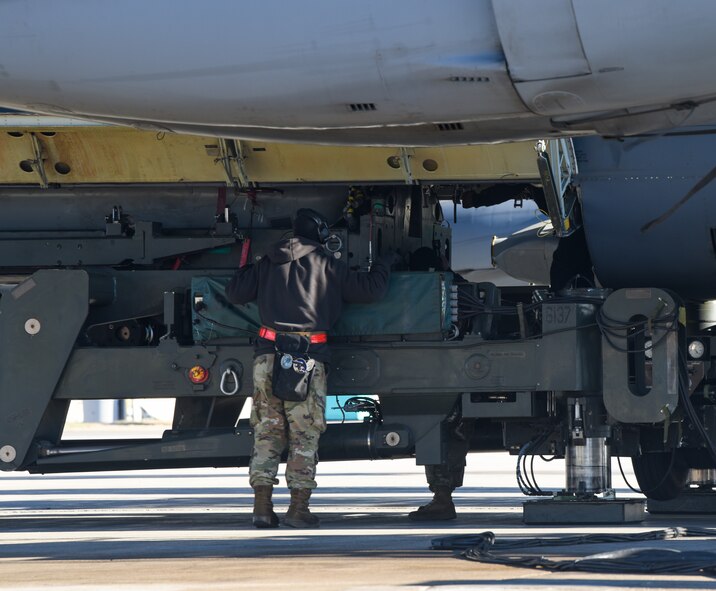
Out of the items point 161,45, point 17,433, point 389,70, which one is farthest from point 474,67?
point 17,433

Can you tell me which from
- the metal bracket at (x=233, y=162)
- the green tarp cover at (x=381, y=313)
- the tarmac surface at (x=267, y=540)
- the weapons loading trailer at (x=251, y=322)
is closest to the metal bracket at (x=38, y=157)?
the weapons loading trailer at (x=251, y=322)

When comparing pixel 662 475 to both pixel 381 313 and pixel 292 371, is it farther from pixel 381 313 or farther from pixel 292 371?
pixel 292 371

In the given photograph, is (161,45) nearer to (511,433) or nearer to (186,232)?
(186,232)

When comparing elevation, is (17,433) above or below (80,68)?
below

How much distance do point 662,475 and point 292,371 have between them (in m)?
3.29

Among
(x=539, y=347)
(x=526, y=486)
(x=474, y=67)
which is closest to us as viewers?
(x=474, y=67)

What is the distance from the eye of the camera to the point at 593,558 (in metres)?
6.54

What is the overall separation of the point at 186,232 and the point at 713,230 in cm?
353

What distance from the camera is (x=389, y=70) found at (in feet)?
23.7

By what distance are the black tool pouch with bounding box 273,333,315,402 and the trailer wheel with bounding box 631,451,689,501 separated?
116 inches

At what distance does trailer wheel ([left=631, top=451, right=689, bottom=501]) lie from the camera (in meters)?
10.6

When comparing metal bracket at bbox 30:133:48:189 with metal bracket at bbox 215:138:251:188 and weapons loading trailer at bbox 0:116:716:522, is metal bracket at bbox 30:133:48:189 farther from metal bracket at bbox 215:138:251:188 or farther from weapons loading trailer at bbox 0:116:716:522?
metal bracket at bbox 215:138:251:188

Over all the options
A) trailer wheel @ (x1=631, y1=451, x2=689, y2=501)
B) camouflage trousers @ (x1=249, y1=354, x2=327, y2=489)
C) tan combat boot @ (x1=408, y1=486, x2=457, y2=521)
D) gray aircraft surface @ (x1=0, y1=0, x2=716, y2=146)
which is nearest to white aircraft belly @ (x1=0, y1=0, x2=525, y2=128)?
gray aircraft surface @ (x1=0, y1=0, x2=716, y2=146)

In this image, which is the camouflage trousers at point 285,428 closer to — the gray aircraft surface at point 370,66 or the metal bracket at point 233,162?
the metal bracket at point 233,162
